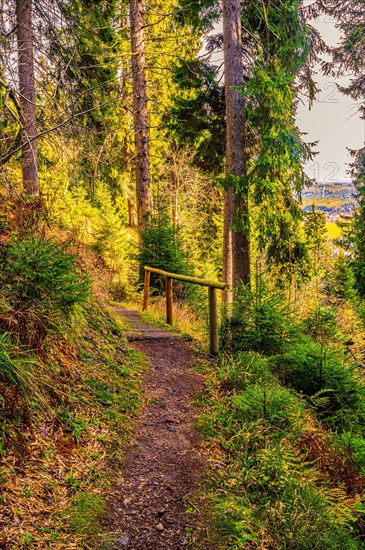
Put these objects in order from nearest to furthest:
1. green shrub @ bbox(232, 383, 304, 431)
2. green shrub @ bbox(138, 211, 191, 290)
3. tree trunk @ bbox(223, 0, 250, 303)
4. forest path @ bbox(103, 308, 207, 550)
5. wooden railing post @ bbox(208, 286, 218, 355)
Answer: forest path @ bbox(103, 308, 207, 550)
green shrub @ bbox(232, 383, 304, 431)
wooden railing post @ bbox(208, 286, 218, 355)
tree trunk @ bbox(223, 0, 250, 303)
green shrub @ bbox(138, 211, 191, 290)

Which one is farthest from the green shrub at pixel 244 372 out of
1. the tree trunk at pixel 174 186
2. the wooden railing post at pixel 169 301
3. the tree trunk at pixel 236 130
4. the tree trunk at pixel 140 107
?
the tree trunk at pixel 174 186

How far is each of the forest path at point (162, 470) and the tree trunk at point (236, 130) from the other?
14.8ft

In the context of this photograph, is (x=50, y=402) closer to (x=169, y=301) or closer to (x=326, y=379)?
(x=326, y=379)

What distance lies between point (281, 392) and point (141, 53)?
39.4 feet

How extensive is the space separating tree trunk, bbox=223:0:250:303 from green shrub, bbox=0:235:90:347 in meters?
6.07

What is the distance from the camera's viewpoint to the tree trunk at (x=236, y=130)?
939cm

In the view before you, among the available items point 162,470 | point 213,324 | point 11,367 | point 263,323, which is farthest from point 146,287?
point 11,367

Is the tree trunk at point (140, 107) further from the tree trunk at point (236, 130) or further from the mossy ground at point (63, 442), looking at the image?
the mossy ground at point (63, 442)

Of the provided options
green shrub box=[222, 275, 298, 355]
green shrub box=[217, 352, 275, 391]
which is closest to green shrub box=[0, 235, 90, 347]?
green shrub box=[217, 352, 275, 391]

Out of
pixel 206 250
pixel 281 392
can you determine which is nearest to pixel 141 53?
pixel 281 392

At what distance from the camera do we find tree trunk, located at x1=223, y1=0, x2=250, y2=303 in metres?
9.39

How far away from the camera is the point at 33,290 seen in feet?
12.5

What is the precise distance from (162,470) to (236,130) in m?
8.26

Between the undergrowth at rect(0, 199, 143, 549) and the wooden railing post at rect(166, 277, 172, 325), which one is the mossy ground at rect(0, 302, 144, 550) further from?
the wooden railing post at rect(166, 277, 172, 325)
